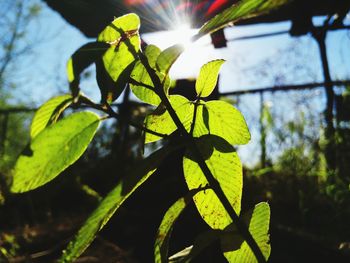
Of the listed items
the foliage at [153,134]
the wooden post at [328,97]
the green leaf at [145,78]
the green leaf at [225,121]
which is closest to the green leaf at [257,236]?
the foliage at [153,134]

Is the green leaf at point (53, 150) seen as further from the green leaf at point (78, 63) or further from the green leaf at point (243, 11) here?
the green leaf at point (243, 11)

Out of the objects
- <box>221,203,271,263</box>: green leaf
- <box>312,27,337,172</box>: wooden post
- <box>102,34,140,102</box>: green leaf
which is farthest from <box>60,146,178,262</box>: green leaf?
<box>312,27,337,172</box>: wooden post

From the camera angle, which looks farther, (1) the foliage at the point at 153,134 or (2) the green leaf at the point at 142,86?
(2) the green leaf at the point at 142,86

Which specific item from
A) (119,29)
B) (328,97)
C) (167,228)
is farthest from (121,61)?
(328,97)

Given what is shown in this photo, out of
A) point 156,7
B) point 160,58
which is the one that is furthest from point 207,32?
point 156,7

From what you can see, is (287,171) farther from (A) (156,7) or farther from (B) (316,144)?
(A) (156,7)

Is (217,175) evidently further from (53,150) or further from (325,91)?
(325,91)
